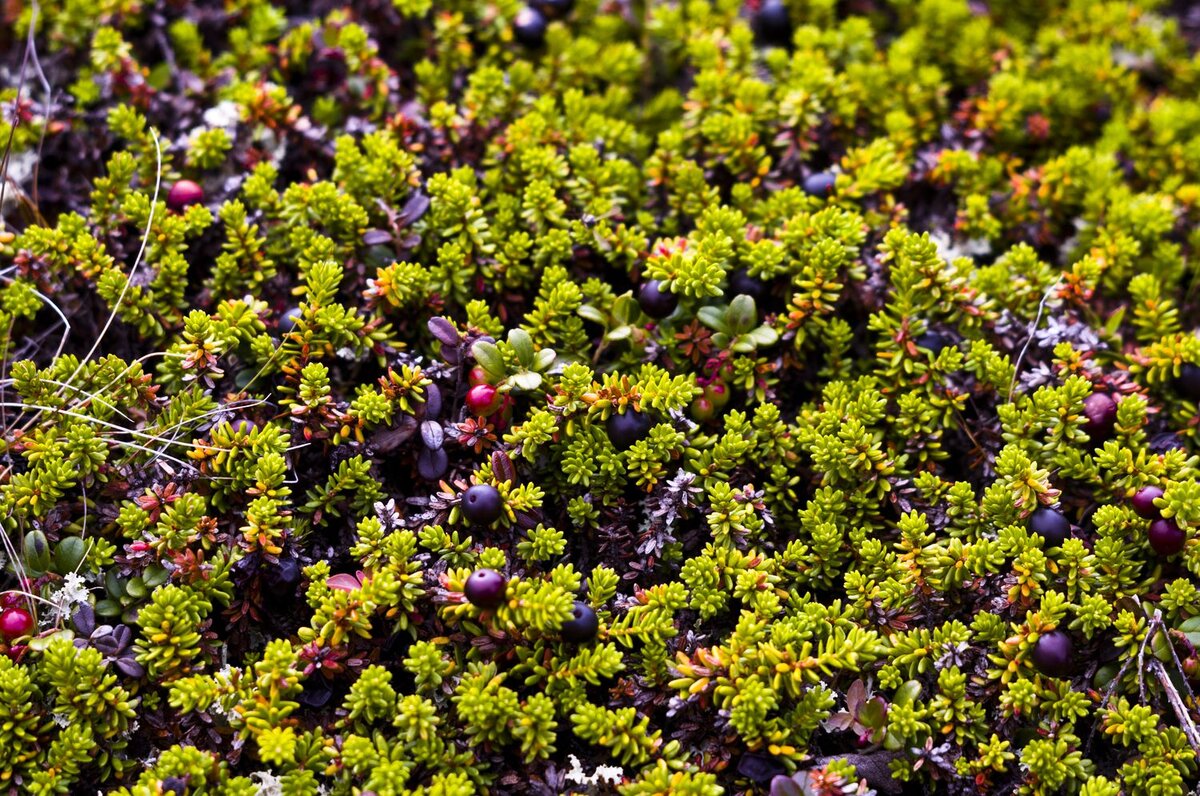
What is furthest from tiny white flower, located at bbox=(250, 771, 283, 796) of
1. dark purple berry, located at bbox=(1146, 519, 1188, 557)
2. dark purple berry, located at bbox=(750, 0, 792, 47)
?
dark purple berry, located at bbox=(750, 0, 792, 47)

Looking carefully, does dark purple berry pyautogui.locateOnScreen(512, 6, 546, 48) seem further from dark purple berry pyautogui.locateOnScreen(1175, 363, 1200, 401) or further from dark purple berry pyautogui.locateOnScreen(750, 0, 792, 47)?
dark purple berry pyautogui.locateOnScreen(1175, 363, 1200, 401)

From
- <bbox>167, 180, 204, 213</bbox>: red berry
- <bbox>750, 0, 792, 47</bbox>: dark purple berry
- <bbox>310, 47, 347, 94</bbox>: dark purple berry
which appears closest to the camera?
<bbox>167, 180, 204, 213</bbox>: red berry

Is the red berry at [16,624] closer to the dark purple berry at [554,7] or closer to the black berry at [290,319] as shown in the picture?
the black berry at [290,319]

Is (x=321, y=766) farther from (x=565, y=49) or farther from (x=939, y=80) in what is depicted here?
(x=939, y=80)

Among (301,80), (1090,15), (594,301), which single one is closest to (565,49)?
(301,80)

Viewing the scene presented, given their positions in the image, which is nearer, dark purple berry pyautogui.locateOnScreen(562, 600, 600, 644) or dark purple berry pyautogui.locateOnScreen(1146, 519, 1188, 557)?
dark purple berry pyautogui.locateOnScreen(562, 600, 600, 644)

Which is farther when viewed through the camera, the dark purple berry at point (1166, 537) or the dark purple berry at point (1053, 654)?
the dark purple berry at point (1166, 537)

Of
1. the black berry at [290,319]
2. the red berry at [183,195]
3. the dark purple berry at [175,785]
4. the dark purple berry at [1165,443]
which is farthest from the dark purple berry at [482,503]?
the dark purple berry at [1165,443]
